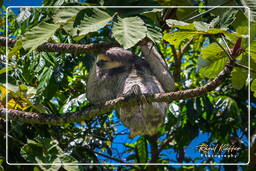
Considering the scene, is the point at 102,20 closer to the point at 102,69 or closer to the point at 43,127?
the point at 102,69

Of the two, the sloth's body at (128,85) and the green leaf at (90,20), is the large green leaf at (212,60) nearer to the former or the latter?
the green leaf at (90,20)

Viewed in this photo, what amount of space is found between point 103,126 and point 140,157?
514mm

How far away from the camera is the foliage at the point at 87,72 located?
204 cm

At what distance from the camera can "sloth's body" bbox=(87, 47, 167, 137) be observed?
315cm

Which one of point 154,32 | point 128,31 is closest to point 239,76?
point 154,32

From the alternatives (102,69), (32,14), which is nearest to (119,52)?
(102,69)

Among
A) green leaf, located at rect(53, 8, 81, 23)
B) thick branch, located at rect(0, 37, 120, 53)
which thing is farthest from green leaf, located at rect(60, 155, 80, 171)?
green leaf, located at rect(53, 8, 81, 23)

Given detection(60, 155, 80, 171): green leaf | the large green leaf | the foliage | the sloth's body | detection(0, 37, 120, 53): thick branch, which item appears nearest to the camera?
the foliage

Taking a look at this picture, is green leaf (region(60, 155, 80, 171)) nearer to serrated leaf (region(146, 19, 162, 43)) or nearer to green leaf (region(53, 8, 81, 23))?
green leaf (region(53, 8, 81, 23))

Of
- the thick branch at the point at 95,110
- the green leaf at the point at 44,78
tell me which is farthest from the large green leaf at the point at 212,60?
the green leaf at the point at 44,78

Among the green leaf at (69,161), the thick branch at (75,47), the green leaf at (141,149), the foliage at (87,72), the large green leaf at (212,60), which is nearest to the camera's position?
the foliage at (87,72)

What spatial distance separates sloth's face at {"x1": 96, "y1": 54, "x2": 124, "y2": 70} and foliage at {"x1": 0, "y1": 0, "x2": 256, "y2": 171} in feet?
0.46

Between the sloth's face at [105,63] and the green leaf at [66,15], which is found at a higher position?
the green leaf at [66,15]

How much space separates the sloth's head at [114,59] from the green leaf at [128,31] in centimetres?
132
